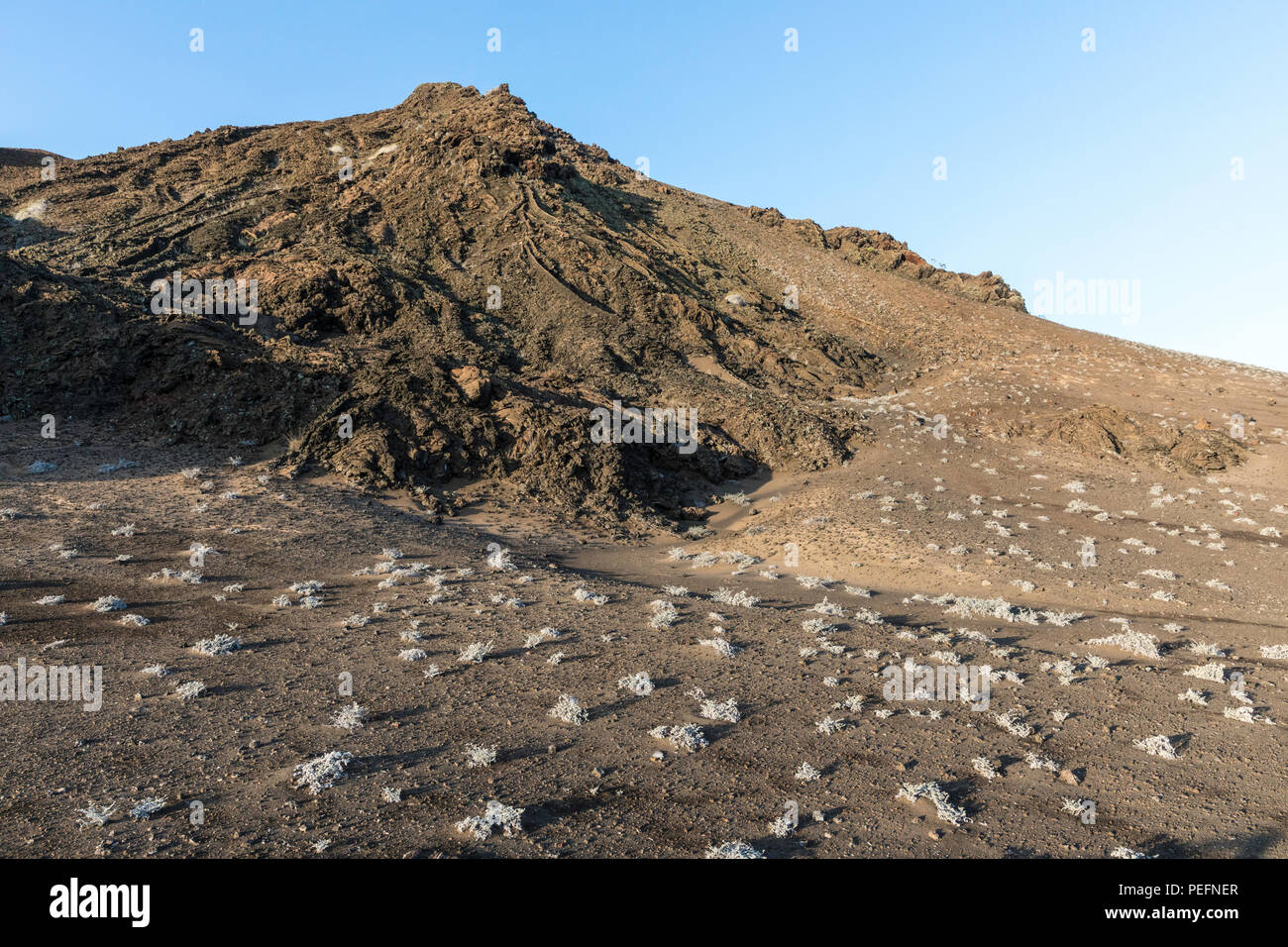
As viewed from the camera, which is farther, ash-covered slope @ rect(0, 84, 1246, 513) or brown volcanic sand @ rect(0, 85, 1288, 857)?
ash-covered slope @ rect(0, 84, 1246, 513)

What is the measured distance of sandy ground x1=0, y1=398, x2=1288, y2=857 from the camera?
5363 millimetres

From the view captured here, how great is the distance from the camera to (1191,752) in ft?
23.4

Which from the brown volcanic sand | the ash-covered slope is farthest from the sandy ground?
the ash-covered slope

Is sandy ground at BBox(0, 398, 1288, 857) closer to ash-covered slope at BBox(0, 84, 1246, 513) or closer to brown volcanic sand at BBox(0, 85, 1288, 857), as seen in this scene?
brown volcanic sand at BBox(0, 85, 1288, 857)

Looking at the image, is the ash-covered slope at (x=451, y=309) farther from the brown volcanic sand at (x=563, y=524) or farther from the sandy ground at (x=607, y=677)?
the sandy ground at (x=607, y=677)

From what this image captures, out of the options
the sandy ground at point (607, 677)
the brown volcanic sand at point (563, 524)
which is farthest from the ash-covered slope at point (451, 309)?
the sandy ground at point (607, 677)

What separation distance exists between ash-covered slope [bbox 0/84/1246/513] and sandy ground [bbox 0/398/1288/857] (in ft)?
7.33

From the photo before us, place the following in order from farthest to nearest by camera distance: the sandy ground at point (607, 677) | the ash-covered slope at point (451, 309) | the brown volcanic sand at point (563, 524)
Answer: the ash-covered slope at point (451, 309) < the brown volcanic sand at point (563, 524) < the sandy ground at point (607, 677)

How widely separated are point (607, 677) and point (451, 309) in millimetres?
19279

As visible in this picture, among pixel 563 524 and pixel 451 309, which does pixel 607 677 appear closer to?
pixel 563 524

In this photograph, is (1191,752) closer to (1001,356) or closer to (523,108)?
(1001,356)

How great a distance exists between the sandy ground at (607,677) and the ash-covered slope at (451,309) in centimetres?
224

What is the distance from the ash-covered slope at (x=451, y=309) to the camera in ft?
56.5

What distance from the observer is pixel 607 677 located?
816cm
